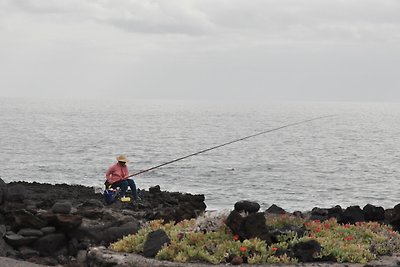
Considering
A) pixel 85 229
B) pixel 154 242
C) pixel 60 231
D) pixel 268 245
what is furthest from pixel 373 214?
pixel 154 242

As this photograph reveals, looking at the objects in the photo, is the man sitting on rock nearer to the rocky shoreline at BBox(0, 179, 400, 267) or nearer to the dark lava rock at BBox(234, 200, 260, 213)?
the rocky shoreline at BBox(0, 179, 400, 267)

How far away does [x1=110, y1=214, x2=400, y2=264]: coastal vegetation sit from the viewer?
10.5 m

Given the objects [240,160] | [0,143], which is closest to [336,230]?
[240,160]

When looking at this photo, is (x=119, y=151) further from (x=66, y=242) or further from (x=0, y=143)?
(x=66, y=242)

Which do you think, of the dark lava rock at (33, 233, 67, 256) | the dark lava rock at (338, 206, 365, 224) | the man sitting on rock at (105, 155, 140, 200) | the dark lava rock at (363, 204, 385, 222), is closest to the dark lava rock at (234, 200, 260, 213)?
the dark lava rock at (338, 206, 365, 224)

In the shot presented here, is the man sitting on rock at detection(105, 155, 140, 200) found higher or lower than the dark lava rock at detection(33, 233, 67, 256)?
higher

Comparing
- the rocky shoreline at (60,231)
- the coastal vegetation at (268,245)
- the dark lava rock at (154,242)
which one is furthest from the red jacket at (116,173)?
the dark lava rock at (154,242)

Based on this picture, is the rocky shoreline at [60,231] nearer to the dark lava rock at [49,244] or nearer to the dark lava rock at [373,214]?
the dark lava rock at [49,244]

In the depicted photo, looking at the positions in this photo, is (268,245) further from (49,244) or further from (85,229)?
(49,244)

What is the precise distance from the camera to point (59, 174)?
43438 mm

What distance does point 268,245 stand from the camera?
35.7 feet

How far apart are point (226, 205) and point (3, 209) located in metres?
14.2

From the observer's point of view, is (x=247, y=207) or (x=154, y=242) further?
(x=247, y=207)

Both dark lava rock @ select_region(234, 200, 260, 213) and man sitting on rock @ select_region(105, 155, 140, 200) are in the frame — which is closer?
dark lava rock @ select_region(234, 200, 260, 213)
